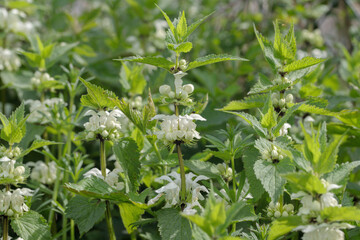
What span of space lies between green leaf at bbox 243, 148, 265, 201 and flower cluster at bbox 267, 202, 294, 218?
0.19ft

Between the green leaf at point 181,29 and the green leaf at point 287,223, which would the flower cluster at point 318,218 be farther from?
the green leaf at point 181,29

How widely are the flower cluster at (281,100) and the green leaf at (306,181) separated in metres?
0.35

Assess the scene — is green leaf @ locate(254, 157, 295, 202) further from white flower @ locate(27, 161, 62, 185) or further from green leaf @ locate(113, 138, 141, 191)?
white flower @ locate(27, 161, 62, 185)

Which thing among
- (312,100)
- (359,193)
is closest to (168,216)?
(312,100)

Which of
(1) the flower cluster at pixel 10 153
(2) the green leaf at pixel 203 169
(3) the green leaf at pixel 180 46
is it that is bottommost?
(2) the green leaf at pixel 203 169

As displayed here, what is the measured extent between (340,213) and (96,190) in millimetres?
573

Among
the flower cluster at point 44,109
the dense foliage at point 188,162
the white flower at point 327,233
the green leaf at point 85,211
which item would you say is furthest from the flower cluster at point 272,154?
the flower cluster at point 44,109

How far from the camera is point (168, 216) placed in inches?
40.3

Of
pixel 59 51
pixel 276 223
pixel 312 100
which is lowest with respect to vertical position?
pixel 276 223

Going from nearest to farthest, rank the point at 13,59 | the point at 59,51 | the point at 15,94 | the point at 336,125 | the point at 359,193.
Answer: the point at 359,193
the point at 336,125
the point at 59,51
the point at 13,59
the point at 15,94

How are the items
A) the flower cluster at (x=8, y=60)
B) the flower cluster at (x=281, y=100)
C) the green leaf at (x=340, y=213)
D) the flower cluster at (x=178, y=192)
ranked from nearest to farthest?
the green leaf at (x=340, y=213) → the flower cluster at (x=178, y=192) → the flower cluster at (x=281, y=100) → the flower cluster at (x=8, y=60)

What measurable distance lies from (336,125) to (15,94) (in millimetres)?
1751

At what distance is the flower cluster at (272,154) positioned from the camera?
0.99m

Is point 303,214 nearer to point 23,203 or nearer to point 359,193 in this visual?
point 359,193
